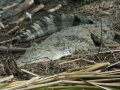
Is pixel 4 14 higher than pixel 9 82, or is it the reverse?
pixel 4 14

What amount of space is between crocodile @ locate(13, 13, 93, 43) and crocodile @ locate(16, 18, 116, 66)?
34 centimetres

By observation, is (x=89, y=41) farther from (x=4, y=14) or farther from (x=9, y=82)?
(x=9, y=82)

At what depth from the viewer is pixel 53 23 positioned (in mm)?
7039

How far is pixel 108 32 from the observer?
6.32 meters

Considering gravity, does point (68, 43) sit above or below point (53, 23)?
below

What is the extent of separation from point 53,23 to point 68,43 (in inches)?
52.7

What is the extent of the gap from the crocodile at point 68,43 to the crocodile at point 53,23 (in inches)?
13.6

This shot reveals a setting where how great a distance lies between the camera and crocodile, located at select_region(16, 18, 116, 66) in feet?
16.4

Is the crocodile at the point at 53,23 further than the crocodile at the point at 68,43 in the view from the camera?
Yes

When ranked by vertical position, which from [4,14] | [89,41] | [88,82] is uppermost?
[4,14]

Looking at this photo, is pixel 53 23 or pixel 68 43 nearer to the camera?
pixel 68 43

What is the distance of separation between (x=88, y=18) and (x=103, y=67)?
12.3 ft

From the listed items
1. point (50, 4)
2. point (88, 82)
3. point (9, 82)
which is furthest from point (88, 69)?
point (50, 4)

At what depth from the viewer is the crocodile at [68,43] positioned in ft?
16.4
